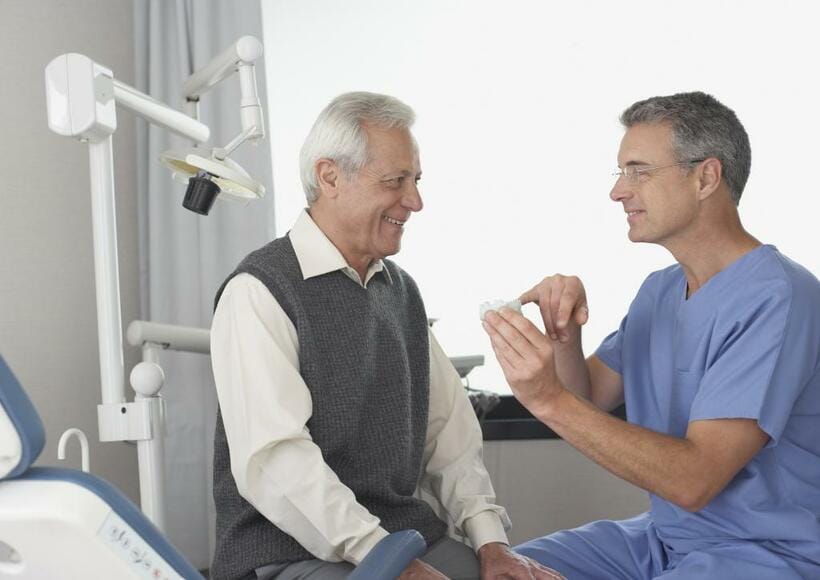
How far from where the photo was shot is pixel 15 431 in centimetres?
88

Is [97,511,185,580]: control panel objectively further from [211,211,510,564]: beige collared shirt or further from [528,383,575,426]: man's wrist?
[528,383,575,426]: man's wrist

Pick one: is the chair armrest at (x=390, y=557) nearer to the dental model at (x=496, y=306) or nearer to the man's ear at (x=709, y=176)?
the dental model at (x=496, y=306)

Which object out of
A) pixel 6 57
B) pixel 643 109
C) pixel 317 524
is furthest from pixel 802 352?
pixel 6 57

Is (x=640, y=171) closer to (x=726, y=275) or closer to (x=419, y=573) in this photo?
(x=726, y=275)

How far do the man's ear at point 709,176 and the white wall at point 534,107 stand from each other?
129 cm

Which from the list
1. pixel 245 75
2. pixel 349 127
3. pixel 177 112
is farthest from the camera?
pixel 245 75

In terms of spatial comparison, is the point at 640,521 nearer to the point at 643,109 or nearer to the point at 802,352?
the point at 802,352

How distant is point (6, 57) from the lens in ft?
7.46

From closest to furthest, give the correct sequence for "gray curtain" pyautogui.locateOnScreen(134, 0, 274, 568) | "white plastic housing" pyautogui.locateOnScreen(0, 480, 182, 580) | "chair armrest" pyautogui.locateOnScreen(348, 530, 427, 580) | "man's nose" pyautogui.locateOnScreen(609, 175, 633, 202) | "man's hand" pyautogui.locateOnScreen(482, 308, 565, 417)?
1. "white plastic housing" pyautogui.locateOnScreen(0, 480, 182, 580)
2. "chair armrest" pyautogui.locateOnScreen(348, 530, 427, 580)
3. "man's hand" pyautogui.locateOnScreen(482, 308, 565, 417)
4. "man's nose" pyautogui.locateOnScreen(609, 175, 633, 202)
5. "gray curtain" pyautogui.locateOnScreen(134, 0, 274, 568)

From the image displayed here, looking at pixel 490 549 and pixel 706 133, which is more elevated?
pixel 706 133

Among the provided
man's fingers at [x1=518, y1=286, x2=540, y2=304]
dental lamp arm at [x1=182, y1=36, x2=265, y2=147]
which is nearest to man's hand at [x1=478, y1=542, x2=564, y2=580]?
man's fingers at [x1=518, y1=286, x2=540, y2=304]

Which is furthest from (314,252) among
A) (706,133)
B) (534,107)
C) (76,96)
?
(534,107)

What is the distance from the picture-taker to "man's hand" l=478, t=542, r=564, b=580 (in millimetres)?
1659

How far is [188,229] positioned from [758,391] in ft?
5.86
